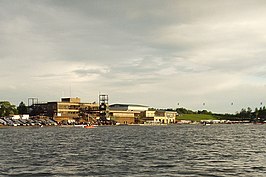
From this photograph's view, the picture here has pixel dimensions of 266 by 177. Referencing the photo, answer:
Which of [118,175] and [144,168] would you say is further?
[144,168]

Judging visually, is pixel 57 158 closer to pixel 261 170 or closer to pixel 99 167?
pixel 99 167

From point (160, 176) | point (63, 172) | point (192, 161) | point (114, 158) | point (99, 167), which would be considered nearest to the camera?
point (160, 176)

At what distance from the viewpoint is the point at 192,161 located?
44281 mm

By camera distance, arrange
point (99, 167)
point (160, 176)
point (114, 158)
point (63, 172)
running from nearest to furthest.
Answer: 1. point (160, 176)
2. point (63, 172)
3. point (99, 167)
4. point (114, 158)

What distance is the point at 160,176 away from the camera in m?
34.2

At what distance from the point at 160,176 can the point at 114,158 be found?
45.7 feet

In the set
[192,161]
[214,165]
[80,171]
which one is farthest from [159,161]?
[80,171]

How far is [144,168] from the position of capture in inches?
1531

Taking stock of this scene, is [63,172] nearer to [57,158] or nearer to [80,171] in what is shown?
[80,171]

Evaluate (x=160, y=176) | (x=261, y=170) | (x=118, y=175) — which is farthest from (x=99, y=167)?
(x=261, y=170)

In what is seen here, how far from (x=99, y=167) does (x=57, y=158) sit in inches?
→ 374

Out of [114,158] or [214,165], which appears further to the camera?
[114,158]

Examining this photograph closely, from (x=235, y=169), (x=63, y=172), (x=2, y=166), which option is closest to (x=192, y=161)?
(x=235, y=169)

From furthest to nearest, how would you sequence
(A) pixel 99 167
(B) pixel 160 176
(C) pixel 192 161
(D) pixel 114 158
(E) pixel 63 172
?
(D) pixel 114 158 → (C) pixel 192 161 → (A) pixel 99 167 → (E) pixel 63 172 → (B) pixel 160 176
